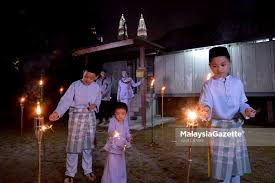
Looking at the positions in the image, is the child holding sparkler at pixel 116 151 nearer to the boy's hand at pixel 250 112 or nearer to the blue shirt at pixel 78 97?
the blue shirt at pixel 78 97

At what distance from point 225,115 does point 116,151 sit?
2.05 metres

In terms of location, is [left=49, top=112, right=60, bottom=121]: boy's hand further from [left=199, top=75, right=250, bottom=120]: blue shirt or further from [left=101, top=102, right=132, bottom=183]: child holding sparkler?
[left=199, top=75, right=250, bottom=120]: blue shirt

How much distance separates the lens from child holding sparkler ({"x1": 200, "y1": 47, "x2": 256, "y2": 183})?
3.33 metres

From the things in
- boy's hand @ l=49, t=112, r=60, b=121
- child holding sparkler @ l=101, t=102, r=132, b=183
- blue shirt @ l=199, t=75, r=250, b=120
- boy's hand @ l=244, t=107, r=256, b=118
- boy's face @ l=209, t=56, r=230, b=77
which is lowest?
child holding sparkler @ l=101, t=102, r=132, b=183

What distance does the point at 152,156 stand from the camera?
24.0 feet

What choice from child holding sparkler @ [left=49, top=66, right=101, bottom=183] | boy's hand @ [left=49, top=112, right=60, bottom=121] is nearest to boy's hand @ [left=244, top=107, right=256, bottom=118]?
child holding sparkler @ [left=49, top=66, right=101, bottom=183]

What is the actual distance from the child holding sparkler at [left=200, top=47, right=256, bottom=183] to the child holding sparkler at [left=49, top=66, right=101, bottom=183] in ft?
8.52

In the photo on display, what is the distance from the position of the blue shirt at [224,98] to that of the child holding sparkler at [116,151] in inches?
69.3

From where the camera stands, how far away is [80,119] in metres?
5.12

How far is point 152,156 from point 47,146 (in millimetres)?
4096

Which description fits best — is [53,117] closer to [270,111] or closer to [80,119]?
[80,119]

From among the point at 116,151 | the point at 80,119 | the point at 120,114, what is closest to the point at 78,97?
the point at 80,119

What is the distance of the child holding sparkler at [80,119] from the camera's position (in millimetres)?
5020

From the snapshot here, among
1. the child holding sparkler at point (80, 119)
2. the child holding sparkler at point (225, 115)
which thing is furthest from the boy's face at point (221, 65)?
the child holding sparkler at point (80, 119)
